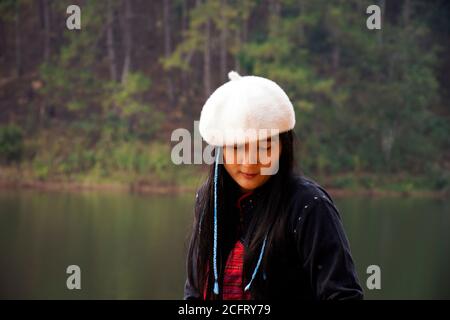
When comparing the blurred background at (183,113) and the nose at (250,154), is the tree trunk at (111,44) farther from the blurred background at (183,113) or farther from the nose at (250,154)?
the nose at (250,154)

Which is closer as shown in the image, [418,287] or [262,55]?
[418,287]

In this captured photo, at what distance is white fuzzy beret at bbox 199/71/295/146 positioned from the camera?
0.89m

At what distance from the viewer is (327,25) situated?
27.7ft

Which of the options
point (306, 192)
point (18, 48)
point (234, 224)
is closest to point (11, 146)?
point (18, 48)

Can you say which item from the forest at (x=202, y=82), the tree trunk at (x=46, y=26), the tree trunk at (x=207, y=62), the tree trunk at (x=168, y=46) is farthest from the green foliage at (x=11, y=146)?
the tree trunk at (x=207, y=62)

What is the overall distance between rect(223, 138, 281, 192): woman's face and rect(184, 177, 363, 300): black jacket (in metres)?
0.04

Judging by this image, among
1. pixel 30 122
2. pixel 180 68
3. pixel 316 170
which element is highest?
pixel 180 68

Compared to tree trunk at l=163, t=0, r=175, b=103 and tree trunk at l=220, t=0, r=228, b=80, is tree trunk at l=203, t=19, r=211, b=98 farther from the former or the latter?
tree trunk at l=163, t=0, r=175, b=103

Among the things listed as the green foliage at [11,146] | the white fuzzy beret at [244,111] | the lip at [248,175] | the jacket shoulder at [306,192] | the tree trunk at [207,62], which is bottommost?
the green foliage at [11,146]

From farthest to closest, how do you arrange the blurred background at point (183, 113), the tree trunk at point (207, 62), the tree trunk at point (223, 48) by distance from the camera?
1. the tree trunk at point (207, 62)
2. the tree trunk at point (223, 48)
3. the blurred background at point (183, 113)

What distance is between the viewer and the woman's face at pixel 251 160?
910mm
